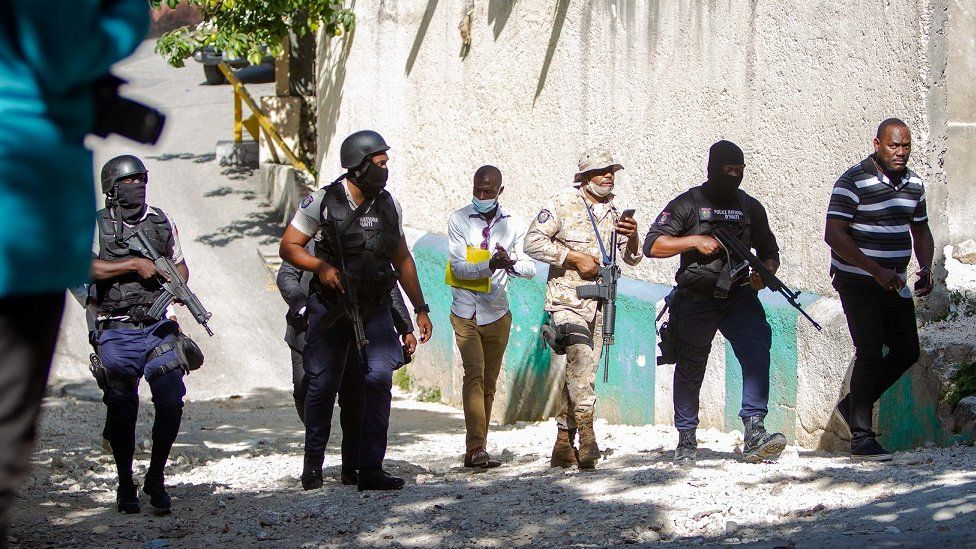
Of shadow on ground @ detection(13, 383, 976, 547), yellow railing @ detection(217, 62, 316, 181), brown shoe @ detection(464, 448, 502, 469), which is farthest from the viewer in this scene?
yellow railing @ detection(217, 62, 316, 181)

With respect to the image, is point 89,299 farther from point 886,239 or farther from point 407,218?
point 407,218

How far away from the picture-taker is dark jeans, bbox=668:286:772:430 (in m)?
6.35

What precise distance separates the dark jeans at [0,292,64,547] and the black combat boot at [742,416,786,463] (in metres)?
4.59

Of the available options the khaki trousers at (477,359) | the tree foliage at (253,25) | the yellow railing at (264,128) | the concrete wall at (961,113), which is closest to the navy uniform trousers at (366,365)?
the khaki trousers at (477,359)

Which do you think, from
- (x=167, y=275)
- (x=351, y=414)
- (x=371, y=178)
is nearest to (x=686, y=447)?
(x=351, y=414)

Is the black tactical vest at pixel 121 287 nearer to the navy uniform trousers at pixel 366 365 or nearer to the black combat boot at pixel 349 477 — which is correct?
the navy uniform trousers at pixel 366 365

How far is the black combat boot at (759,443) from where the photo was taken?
20.2 ft

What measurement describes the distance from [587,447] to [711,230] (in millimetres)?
1370

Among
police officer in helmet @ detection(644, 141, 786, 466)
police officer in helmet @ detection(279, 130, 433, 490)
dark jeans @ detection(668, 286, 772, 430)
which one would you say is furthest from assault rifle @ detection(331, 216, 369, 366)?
dark jeans @ detection(668, 286, 772, 430)

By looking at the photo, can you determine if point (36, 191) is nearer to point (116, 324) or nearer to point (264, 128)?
point (116, 324)

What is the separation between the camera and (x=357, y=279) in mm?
6031

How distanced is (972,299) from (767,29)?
6.91ft

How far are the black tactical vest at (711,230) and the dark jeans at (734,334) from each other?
0.45 feet

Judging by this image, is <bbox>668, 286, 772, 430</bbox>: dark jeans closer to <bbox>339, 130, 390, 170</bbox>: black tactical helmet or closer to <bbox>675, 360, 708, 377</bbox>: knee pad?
A: <bbox>675, 360, 708, 377</bbox>: knee pad
